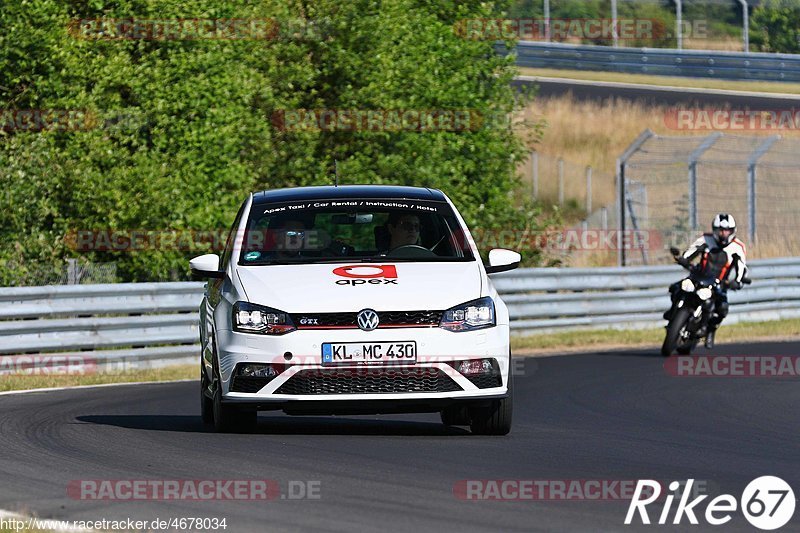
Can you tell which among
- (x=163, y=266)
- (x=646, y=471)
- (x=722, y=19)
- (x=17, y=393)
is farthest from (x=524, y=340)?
(x=722, y=19)

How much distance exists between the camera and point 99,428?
34.8ft

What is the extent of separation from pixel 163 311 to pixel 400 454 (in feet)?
31.9

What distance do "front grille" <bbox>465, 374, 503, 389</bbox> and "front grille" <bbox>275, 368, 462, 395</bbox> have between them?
181 millimetres

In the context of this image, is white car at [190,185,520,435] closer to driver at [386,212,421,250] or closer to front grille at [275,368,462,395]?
front grille at [275,368,462,395]

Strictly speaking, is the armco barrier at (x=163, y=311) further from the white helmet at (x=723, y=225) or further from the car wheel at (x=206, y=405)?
the car wheel at (x=206, y=405)

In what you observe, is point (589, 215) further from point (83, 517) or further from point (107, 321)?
point (83, 517)

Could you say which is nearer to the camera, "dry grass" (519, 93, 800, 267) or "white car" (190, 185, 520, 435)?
"white car" (190, 185, 520, 435)

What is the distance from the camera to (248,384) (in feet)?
31.2

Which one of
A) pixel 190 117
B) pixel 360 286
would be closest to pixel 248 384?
pixel 360 286

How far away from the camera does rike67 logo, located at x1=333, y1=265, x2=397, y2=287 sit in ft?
31.4

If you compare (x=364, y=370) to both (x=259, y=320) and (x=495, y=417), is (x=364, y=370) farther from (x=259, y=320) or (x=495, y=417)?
(x=495, y=417)

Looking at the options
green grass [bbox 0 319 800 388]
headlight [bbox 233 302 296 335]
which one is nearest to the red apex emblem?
headlight [bbox 233 302 296 335]

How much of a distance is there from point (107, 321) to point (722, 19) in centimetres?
5016

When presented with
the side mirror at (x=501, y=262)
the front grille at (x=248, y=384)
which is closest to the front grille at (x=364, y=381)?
the front grille at (x=248, y=384)
